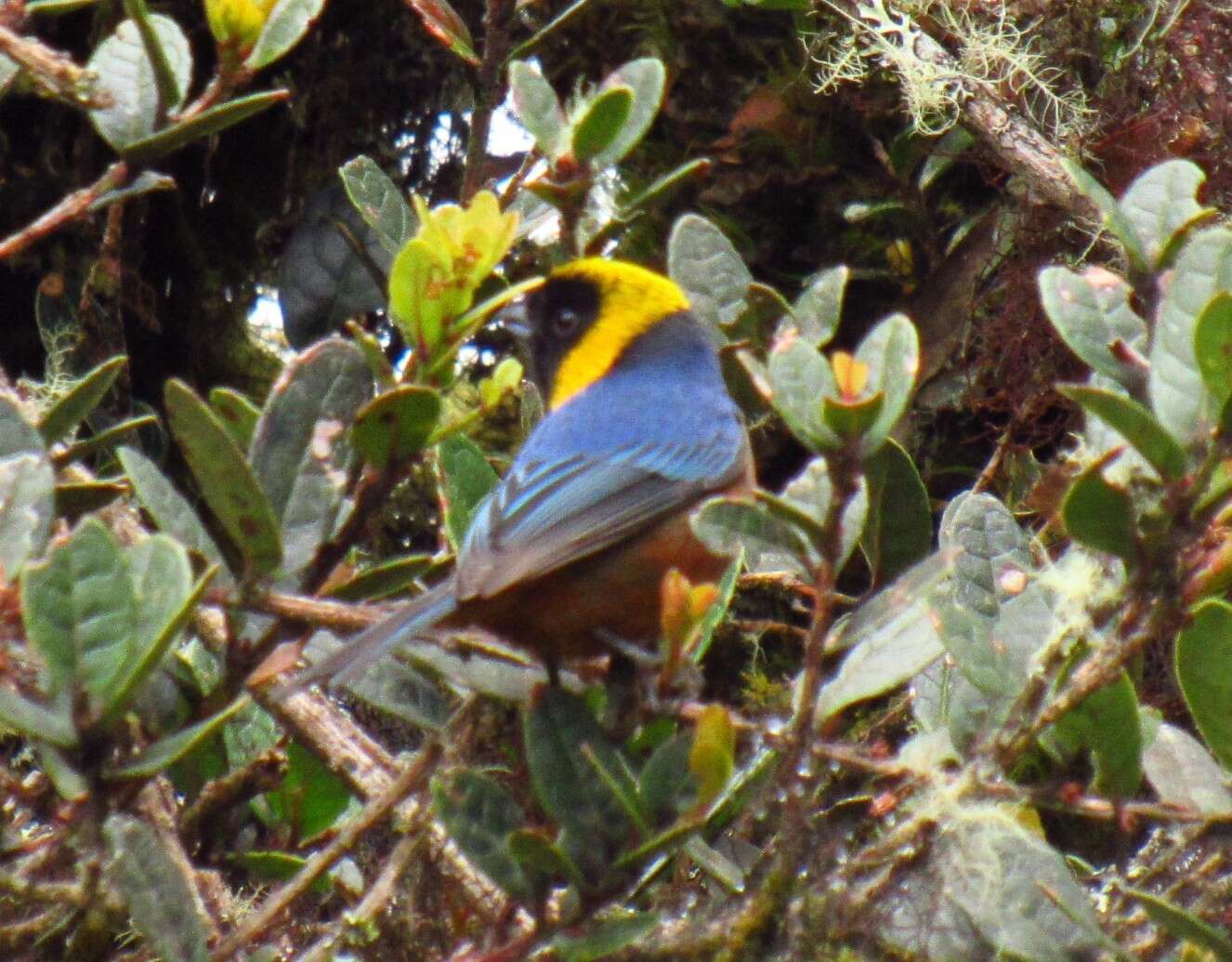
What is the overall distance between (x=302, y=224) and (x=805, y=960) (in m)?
2.41

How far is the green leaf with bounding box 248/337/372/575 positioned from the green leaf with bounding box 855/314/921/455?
0.76m

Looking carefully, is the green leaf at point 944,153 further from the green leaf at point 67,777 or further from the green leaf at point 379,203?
the green leaf at point 67,777

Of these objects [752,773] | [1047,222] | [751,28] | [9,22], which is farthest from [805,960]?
[751,28]

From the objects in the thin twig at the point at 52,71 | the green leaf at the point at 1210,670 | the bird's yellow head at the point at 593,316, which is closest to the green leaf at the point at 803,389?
the green leaf at the point at 1210,670

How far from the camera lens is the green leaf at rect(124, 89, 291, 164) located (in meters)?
2.51

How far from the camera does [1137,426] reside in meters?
1.73

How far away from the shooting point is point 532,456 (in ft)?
10.5

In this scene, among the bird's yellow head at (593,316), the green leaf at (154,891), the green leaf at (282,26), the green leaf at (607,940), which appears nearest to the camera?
the green leaf at (607,940)

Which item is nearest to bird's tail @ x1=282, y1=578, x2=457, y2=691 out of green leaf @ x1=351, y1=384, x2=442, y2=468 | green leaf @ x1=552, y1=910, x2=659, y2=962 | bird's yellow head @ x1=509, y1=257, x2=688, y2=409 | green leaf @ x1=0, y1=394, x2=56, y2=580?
green leaf @ x1=351, y1=384, x2=442, y2=468

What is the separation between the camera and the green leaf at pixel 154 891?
192 centimetres

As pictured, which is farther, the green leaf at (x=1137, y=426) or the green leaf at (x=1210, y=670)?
the green leaf at (x=1210, y=670)

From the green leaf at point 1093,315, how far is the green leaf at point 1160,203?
0.11m

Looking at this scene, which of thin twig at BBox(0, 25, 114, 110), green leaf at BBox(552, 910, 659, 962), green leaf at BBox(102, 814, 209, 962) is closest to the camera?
green leaf at BBox(552, 910, 659, 962)

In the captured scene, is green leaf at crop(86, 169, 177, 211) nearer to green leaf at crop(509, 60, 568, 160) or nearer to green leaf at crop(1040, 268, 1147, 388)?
green leaf at crop(509, 60, 568, 160)
